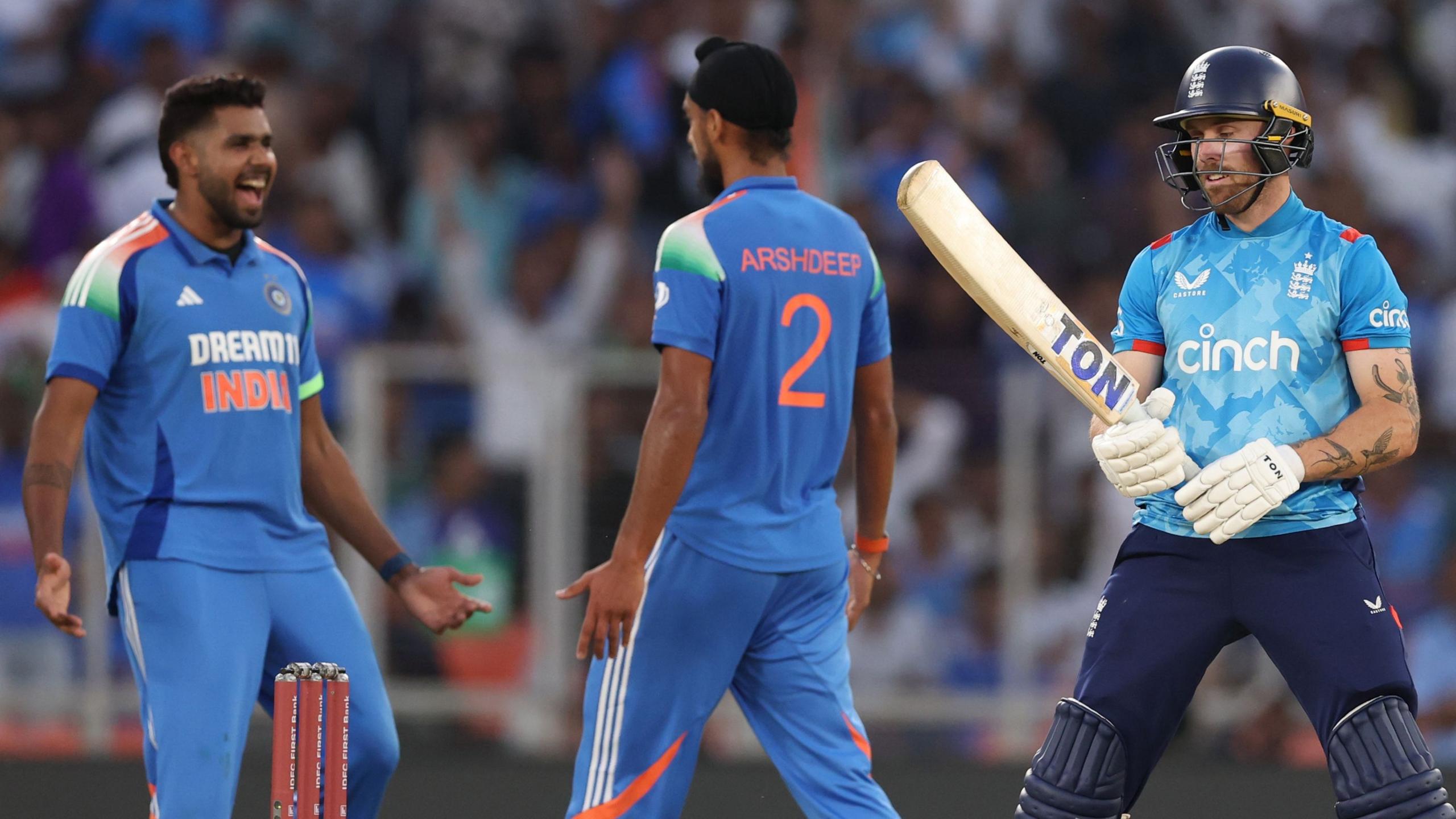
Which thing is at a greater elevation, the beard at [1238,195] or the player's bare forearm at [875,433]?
the beard at [1238,195]

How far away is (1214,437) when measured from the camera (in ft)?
13.5

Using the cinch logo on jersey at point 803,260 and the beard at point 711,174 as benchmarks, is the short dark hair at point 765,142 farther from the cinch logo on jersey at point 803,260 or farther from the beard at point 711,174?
the cinch logo on jersey at point 803,260

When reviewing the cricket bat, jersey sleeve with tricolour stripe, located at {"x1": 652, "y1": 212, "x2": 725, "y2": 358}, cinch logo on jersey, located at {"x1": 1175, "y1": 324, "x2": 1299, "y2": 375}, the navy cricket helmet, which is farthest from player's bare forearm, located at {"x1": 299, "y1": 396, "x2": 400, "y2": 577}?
the navy cricket helmet

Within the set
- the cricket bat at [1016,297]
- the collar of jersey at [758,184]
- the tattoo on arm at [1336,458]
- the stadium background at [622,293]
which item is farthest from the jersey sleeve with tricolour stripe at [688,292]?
the stadium background at [622,293]

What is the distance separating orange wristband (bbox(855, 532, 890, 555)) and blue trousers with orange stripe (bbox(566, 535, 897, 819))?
502 mm

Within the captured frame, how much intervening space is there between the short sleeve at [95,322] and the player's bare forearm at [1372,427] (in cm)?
276

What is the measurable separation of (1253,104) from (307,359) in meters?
2.49

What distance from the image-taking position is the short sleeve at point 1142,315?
4316 mm

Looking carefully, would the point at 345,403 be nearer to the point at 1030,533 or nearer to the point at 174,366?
the point at 1030,533

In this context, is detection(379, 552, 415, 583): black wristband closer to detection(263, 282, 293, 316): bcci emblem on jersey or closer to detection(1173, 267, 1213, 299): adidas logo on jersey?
detection(263, 282, 293, 316): bcci emblem on jersey

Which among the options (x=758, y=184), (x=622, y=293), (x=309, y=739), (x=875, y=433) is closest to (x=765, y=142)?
(x=758, y=184)

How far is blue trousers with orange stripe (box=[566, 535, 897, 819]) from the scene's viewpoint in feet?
14.7

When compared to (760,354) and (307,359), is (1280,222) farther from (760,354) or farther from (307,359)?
(307,359)

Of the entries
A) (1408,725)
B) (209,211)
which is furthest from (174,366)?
(1408,725)
